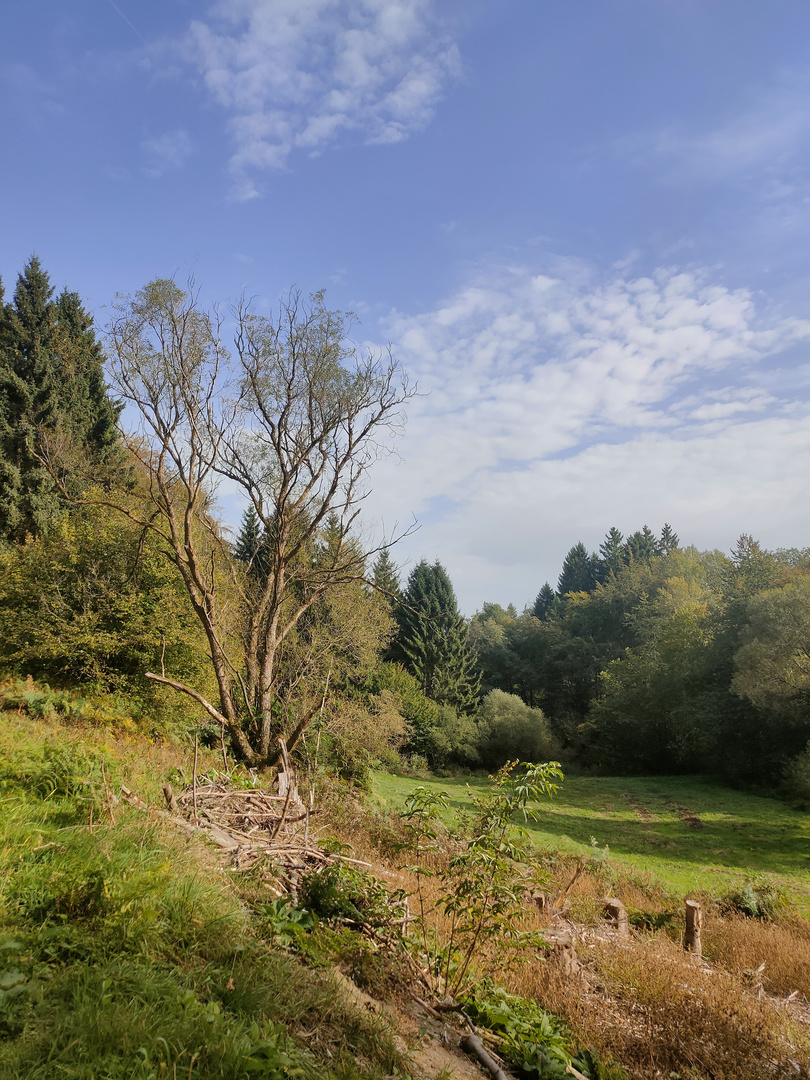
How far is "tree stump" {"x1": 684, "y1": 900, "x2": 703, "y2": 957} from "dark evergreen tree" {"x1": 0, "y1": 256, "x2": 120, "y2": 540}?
21157 mm

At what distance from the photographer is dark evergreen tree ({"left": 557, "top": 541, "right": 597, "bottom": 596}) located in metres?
67.9

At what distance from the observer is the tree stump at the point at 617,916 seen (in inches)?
325

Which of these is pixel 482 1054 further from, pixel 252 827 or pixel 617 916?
pixel 617 916

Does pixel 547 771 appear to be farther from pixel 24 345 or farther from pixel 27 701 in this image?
pixel 24 345

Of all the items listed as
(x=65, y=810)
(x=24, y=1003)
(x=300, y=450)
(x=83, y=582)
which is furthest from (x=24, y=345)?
(x=24, y=1003)

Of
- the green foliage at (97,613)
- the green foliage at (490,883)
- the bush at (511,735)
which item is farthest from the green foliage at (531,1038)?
the bush at (511,735)

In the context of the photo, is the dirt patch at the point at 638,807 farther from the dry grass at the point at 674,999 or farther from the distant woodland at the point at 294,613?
the dry grass at the point at 674,999

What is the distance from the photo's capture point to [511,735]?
34.1 metres

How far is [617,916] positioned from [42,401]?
85.4 ft

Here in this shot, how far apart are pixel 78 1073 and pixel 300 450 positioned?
12.4 meters

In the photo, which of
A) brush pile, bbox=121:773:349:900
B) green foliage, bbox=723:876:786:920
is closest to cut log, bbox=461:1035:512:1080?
brush pile, bbox=121:773:349:900

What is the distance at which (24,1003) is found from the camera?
2590 millimetres

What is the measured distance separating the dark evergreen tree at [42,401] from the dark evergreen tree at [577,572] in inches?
2185

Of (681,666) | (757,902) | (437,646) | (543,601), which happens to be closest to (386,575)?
(437,646)
